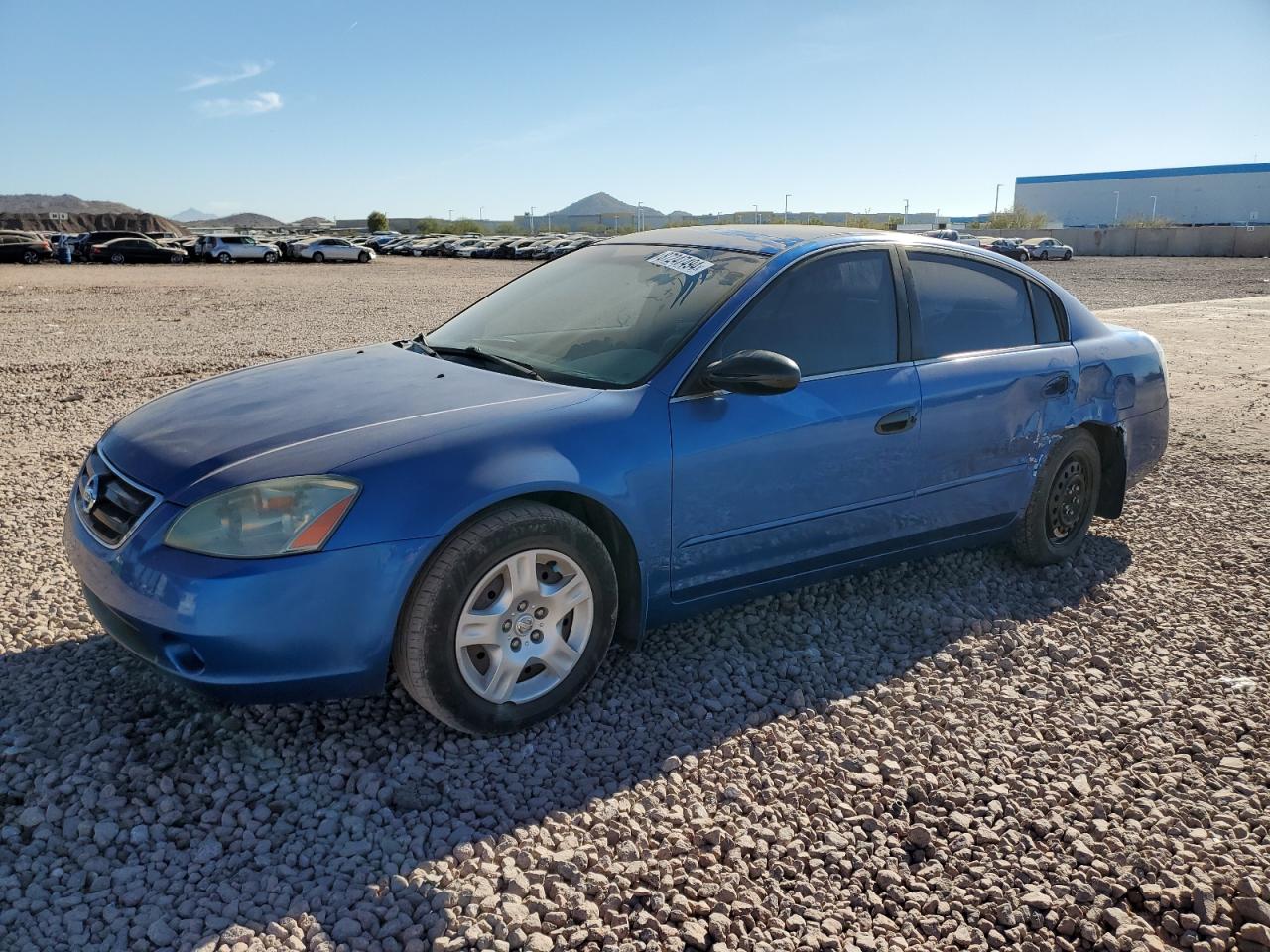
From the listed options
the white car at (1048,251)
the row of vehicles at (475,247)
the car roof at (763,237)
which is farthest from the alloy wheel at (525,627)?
the white car at (1048,251)

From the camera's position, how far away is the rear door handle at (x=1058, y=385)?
451cm

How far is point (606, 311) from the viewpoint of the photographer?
3.98 m

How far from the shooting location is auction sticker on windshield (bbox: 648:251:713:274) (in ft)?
13.0

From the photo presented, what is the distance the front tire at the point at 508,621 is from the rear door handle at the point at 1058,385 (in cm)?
240

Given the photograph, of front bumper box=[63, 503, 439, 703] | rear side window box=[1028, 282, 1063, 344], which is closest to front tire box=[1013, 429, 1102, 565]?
rear side window box=[1028, 282, 1063, 344]

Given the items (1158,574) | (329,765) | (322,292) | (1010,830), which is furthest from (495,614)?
(322,292)

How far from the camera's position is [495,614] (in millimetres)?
3055

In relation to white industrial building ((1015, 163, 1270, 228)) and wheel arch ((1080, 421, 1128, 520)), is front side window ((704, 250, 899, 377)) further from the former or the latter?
white industrial building ((1015, 163, 1270, 228))

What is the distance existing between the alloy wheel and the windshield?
744 mm

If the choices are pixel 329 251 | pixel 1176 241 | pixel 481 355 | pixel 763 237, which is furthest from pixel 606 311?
pixel 1176 241

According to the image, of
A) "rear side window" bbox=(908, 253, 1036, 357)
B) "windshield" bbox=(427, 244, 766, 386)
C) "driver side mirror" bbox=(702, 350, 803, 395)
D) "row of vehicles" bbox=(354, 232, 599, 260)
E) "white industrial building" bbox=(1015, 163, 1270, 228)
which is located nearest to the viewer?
"driver side mirror" bbox=(702, 350, 803, 395)

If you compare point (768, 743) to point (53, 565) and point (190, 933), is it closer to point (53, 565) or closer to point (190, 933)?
point (190, 933)

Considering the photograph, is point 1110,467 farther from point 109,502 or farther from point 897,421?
point 109,502

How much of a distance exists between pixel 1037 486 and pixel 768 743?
2.14 metres
